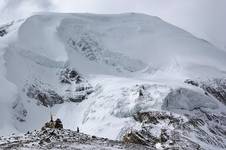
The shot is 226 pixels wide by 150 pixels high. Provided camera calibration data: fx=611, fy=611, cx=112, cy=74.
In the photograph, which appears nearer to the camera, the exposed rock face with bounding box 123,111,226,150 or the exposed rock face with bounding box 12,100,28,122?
the exposed rock face with bounding box 123,111,226,150

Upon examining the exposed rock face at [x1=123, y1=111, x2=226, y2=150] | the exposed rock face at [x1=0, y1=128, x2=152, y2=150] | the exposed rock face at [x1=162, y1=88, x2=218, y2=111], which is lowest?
the exposed rock face at [x1=123, y1=111, x2=226, y2=150]

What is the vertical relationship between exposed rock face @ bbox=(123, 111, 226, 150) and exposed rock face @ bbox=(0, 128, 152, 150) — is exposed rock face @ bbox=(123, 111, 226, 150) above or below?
below

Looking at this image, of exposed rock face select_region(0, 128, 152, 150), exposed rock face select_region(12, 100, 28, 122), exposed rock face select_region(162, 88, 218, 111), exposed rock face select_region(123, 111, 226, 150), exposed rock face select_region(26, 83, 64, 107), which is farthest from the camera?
exposed rock face select_region(26, 83, 64, 107)

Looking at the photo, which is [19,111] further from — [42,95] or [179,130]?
[179,130]

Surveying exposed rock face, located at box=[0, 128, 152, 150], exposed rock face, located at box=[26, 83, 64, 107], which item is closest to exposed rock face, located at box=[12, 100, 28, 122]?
exposed rock face, located at box=[26, 83, 64, 107]

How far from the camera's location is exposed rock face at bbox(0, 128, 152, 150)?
48.5 meters

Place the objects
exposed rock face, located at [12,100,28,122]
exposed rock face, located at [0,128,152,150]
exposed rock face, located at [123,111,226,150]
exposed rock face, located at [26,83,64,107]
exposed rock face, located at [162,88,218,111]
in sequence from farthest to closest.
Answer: exposed rock face, located at [26,83,64,107], exposed rock face, located at [12,100,28,122], exposed rock face, located at [162,88,218,111], exposed rock face, located at [123,111,226,150], exposed rock face, located at [0,128,152,150]

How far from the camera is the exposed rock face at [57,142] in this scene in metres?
48.5

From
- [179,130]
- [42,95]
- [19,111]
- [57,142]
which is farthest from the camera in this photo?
[42,95]

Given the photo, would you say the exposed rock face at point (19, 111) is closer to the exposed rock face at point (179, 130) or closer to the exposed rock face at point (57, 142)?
the exposed rock face at point (179, 130)

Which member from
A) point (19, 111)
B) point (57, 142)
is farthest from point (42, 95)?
point (57, 142)

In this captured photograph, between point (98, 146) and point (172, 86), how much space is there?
431ft

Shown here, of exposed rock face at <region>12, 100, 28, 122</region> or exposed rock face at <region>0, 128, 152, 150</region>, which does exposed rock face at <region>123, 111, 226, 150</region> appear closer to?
exposed rock face at <region>12, 100, 28, 122</region>

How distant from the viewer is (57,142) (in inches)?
1983
